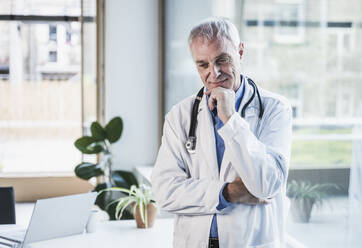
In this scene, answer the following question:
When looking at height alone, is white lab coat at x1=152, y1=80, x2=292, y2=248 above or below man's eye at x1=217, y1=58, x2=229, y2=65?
Answer: below

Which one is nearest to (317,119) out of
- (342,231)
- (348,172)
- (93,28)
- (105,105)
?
(348,172)

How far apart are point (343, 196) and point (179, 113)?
2.23 ft

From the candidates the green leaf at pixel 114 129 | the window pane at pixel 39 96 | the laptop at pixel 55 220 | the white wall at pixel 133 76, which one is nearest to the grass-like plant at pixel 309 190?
the laptop at pixel 55 220

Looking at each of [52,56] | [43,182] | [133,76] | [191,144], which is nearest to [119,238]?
[191,144]

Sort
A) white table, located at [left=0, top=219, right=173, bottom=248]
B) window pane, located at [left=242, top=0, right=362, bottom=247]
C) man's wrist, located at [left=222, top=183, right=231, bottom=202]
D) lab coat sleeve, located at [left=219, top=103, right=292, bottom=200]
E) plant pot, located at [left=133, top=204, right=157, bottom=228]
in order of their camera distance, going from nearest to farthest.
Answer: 1. lab coat sleeve, located at [left=219, top=103, right=292, bottom=200]
2. man's wrist, located at [left=222, top=183, right=231, bottom=202]
3. window pane, located at [left=242, top=0, right=362, bottom=247]
4. white table, located at [left=0, top=219, right=173, bottom=248]
5. plant pot, located at [left=133, top=204, right=157, bottom=228]

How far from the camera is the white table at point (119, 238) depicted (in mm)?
2473

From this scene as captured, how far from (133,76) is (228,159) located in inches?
133

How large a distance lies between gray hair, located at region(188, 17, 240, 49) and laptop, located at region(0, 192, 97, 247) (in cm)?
99

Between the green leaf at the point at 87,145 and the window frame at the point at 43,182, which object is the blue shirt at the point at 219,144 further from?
the window frame at the point at 43,182

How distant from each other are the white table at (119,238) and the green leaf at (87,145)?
1.84m

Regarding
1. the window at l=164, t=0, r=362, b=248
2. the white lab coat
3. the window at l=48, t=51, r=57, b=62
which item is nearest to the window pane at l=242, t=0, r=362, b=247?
the window at l=164, t=0, r=362, b=248

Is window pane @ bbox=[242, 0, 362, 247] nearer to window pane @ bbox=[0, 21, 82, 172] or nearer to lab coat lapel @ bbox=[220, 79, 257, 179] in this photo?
lab coat lapel @ bbox=[220, 79, 257, 179]

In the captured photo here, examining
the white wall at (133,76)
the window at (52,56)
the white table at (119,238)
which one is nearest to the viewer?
the white table at (119,238)

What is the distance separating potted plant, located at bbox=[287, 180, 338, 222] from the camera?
2265 mm
